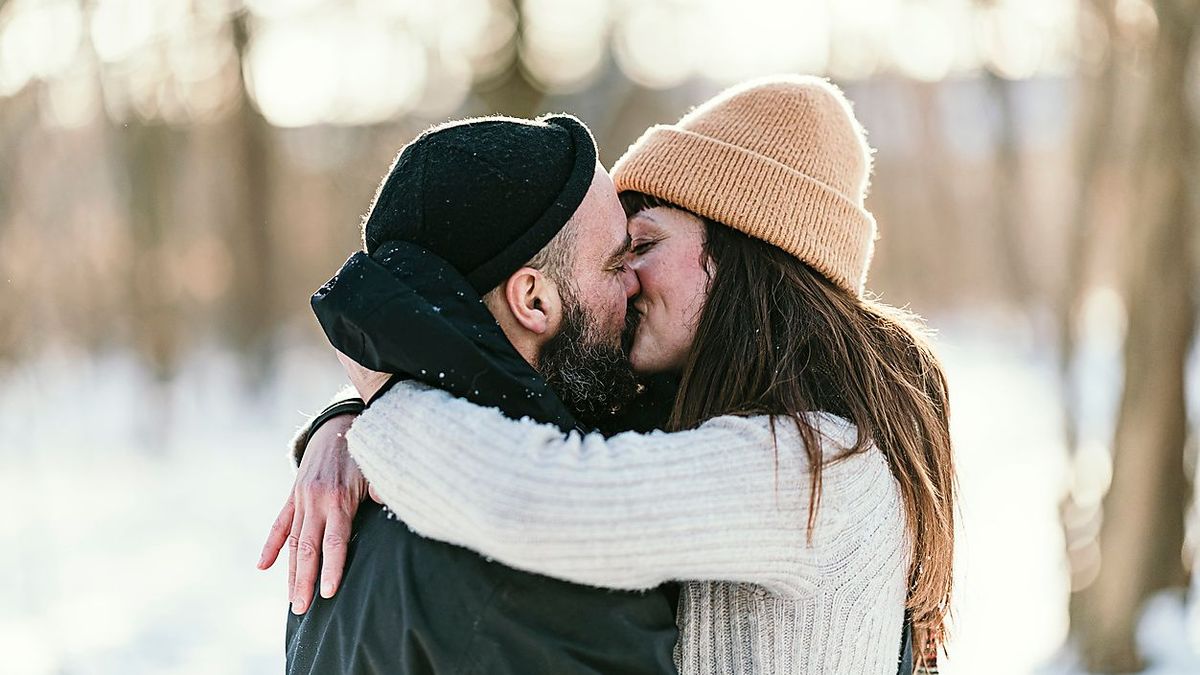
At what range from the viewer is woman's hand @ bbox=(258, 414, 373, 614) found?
1.92m

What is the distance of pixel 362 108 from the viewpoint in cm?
1622

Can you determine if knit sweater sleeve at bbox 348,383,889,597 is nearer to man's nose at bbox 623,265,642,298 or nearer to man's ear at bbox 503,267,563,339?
man's ear at bbox 503,267,563,339

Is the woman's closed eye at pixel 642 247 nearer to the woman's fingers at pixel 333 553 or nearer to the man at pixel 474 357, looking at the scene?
the man at pixel 474 357

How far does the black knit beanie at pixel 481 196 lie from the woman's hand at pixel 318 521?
0.38m

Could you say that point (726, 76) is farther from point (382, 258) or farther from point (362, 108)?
point (382, 258)

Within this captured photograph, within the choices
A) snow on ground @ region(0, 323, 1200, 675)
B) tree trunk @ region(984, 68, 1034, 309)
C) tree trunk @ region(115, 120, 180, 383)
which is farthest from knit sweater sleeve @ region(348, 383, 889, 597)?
tree trunk @ region(115, 120, 180, 383)

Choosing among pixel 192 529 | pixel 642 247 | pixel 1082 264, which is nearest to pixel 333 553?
pixel 642 247

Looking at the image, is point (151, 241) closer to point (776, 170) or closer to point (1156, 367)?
point (1156, 367)

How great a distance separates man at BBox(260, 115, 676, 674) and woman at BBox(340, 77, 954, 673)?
8 cm

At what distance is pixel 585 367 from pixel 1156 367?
4.62 meters

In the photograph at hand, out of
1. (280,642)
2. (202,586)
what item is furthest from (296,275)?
(280,642)

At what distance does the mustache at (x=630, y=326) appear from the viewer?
2.28 meters

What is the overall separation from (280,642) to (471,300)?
6.01 meters

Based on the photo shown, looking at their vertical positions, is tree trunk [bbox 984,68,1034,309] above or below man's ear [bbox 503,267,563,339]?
below
